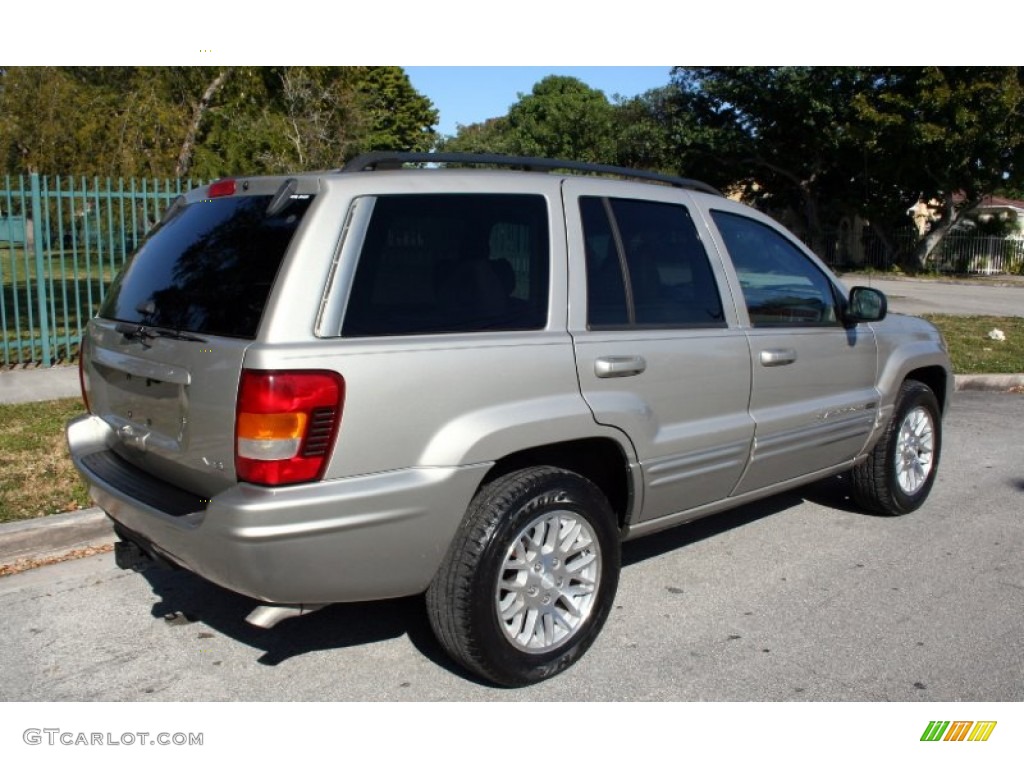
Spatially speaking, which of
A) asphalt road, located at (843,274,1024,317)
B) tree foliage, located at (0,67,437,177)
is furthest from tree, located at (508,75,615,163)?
tree foliage, located at (0,67,437,177)

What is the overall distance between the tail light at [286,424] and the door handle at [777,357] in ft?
7.18

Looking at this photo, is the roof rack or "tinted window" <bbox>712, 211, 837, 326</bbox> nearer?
the roof rack

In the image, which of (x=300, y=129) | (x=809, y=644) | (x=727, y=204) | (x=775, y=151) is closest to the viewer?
(x=809, y=644)

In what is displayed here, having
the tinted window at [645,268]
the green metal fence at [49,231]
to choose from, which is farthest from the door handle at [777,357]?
the green metal fence at [49,231]

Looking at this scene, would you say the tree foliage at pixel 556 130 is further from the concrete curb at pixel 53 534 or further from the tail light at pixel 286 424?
the tail light at pixel 286 424

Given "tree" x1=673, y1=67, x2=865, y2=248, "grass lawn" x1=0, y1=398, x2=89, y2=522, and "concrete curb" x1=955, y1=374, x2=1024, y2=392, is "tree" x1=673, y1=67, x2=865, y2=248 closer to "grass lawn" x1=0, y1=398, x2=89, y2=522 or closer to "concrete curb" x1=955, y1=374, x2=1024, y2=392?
"concrete curb" x1=955, y1=374, x2=1024, y2=392

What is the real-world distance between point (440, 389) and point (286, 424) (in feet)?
1.70

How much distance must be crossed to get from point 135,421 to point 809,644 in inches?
110

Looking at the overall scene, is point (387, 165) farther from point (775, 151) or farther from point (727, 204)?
point (775, 151)

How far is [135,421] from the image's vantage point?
11.2 ft

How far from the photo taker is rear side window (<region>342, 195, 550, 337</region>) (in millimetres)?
3098

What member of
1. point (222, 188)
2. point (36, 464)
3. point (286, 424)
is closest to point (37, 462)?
point (36, 464)

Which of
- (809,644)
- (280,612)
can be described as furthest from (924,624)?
(280,612)

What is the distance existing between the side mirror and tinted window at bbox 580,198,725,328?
3.36 ft
